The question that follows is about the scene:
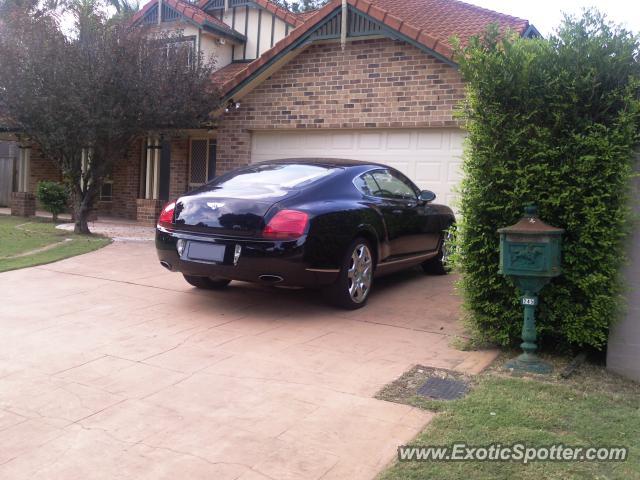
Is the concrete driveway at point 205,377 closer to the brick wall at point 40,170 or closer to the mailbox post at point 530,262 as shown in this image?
the mailbox post at point 530,262

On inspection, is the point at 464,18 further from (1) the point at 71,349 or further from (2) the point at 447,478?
(2) the point at 447,478

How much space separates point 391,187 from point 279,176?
146 cm

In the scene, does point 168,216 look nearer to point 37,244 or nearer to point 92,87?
point 37,244

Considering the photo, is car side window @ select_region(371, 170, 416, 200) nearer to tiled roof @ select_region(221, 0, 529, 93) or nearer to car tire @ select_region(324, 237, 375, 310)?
car tire @ select_region(324, 237, 375, 310)

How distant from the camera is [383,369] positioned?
470 centimetres

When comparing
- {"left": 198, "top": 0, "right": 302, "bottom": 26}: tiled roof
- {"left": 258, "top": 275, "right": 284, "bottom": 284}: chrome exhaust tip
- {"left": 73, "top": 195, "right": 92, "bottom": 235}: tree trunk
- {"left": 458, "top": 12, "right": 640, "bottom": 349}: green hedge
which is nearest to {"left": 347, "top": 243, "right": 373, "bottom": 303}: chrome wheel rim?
{"left": 258, "top": 275, "right": 284, "bottom": 284}: chrome exhaust tip

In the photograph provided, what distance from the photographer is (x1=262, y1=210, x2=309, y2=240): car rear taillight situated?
573cm

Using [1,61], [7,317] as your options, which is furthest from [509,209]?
[1,61]

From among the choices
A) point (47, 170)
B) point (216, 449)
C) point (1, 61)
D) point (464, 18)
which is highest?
point (464, 18)

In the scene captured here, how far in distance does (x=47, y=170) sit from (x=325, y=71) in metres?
11.3

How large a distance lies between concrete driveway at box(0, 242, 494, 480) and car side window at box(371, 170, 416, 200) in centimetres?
112

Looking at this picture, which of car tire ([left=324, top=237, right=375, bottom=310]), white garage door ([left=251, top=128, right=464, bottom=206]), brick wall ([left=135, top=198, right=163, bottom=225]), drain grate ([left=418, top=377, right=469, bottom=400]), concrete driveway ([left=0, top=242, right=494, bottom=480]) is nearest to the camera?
concrete driveway ([left=0, top=242, right=494, bottom=480])

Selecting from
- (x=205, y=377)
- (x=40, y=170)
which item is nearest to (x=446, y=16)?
(x=205, y=377)

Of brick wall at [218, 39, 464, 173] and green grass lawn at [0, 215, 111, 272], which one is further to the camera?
brick wall at [218, 39, 464, 173]
